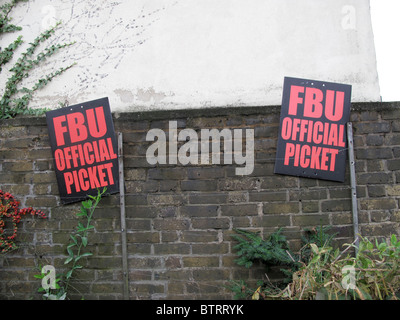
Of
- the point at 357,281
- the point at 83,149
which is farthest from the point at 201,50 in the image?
the point at 357,281

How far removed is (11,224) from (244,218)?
1.87m

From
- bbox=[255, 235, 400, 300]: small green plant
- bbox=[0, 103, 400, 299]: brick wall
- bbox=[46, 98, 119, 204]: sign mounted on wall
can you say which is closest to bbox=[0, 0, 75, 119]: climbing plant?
bbox=[46, 98, 119, 204]: sign mounted on wall

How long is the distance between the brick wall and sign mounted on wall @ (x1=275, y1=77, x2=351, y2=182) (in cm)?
7

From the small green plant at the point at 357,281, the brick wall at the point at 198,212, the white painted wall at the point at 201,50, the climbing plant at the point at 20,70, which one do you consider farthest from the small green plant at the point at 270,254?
the climbing plant at the point at 20,70

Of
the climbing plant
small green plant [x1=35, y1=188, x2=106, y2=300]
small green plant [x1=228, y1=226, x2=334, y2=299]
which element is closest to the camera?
small green plant [x1=228, y1=226, x2=334, y2=299]

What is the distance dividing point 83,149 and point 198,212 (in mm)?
1056

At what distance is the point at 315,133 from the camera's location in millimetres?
2533

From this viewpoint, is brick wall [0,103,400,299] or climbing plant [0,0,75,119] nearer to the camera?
brick wall [0,103,400,299]

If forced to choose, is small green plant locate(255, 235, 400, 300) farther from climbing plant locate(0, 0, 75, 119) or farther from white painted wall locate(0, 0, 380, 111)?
climbing plant locate(0, 0, 75, 119)

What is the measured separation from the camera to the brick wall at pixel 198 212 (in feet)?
8.20

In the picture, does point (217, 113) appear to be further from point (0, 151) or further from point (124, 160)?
point (0, 151)

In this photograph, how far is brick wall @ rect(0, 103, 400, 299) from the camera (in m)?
2.50

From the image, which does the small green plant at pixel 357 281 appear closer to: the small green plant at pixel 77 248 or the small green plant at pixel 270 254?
the small green plant at pixel 270 254

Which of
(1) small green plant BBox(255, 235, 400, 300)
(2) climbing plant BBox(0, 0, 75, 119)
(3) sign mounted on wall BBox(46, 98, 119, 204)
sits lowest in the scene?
(1) small green plant BBox(255, 235, 400, 300)
